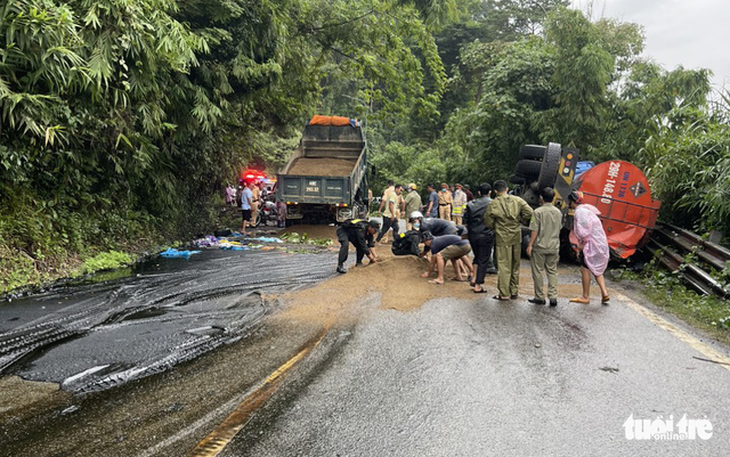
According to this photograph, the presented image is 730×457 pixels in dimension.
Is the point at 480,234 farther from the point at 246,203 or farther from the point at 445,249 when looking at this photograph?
the point at 246,203

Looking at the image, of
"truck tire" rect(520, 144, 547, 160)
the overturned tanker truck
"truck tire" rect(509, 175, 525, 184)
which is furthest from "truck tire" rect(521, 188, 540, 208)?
"truck tire" rect(520, 144, 547, 160)

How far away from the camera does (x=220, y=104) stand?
37.8ft

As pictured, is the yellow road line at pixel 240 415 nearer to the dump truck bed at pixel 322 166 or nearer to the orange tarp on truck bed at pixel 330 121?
the dump truck bed at pixel 322 166

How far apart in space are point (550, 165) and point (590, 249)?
3.33 m

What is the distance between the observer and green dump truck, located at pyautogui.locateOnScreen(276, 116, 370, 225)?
15.4 metres

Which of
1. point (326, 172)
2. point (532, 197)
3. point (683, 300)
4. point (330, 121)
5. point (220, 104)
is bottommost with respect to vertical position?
point (683, 300)

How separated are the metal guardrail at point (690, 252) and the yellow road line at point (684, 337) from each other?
1234 millimetres

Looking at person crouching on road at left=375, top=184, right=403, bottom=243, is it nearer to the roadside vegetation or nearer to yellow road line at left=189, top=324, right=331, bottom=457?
the roadside vegetation

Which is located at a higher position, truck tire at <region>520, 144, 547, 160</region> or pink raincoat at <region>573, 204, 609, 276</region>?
truck tire at <region>520, 144, 547, 160</region>

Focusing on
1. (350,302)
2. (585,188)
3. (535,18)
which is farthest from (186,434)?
(535,18)

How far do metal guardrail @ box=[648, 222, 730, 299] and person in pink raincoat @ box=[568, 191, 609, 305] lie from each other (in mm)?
1623

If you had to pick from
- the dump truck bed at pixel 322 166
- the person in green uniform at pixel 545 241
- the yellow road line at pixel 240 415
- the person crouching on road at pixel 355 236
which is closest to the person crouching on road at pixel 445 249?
the person in green uniform at pixel 545 241

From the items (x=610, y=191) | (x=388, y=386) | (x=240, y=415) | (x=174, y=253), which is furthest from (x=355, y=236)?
(x=240, y=415)

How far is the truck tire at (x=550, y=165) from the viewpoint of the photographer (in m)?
9.92
